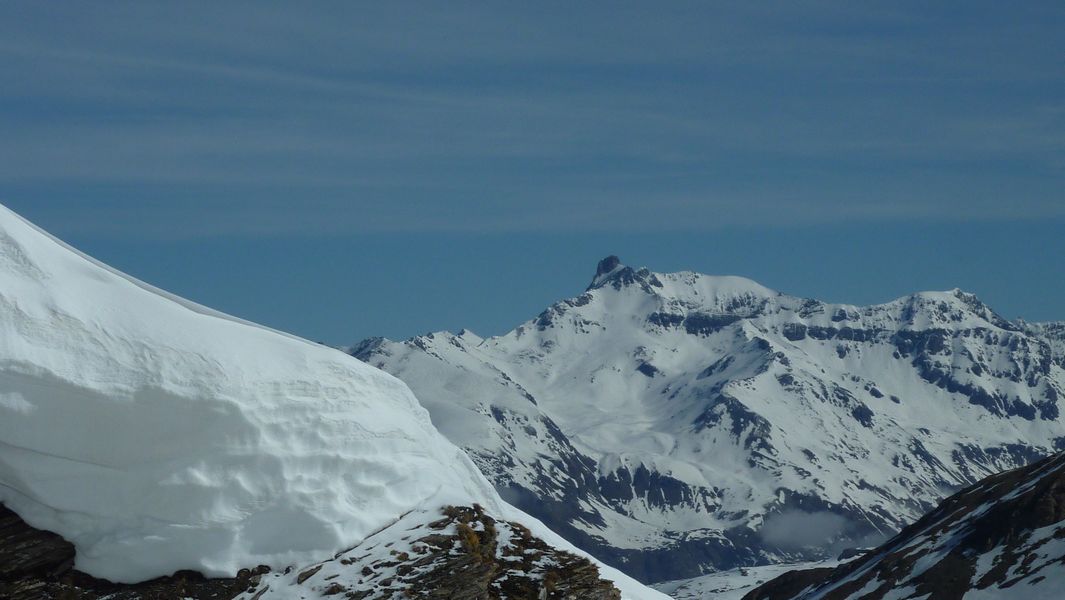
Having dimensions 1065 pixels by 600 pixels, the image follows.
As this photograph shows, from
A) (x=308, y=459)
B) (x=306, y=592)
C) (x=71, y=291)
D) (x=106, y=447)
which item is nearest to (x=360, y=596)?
(x=306, y=592)

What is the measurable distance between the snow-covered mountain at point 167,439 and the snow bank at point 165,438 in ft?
0.13

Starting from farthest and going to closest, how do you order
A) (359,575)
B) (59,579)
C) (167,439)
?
(167,439), (359,575), (59,579)

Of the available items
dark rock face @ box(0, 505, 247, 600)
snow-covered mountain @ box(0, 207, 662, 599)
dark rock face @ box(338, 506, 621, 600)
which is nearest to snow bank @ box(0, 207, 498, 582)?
snow-covered mountain @ box(0, 207, 662, 599)

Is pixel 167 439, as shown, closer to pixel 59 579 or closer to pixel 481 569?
pixel 59 579

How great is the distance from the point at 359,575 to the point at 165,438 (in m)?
6.62

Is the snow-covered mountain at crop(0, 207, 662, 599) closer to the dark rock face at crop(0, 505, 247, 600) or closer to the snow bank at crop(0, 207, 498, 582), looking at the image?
the snow bank at crop(0, 207, 498, 582)

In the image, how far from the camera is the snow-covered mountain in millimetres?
42000

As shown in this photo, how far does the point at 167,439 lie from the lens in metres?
42.6

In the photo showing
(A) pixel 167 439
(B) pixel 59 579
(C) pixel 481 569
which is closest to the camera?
(B) pixel 59 579

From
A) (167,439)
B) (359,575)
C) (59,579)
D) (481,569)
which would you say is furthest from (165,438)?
(481,569)

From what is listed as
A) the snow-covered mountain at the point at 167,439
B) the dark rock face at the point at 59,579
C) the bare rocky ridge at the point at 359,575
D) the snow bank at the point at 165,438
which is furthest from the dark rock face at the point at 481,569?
the dark rock face at the point at 59,579

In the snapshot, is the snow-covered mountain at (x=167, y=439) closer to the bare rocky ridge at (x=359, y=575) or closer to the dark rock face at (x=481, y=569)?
the bare rocky ridge at (x=359, y=575)

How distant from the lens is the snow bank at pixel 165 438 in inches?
1654

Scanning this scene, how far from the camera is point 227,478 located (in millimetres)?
42594
